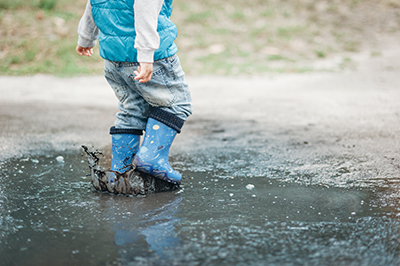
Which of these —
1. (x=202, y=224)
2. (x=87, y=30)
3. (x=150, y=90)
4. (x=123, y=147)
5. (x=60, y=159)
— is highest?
(x=87, y=30)

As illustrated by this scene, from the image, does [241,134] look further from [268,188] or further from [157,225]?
[157,225]

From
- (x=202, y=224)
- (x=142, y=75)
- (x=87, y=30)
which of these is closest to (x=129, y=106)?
(x=142, y=75)

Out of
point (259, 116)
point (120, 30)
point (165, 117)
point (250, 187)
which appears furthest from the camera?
point (259, 116)

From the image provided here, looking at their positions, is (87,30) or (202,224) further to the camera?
(87,30)

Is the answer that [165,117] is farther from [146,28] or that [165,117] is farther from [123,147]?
[146,28]

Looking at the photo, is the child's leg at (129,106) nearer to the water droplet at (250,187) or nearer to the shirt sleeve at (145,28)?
the shirt sleeve at (145,28)

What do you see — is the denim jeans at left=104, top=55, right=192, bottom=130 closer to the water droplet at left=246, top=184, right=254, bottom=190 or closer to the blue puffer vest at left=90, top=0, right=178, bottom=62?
the blue puffer vest at left=90, top=0, right=178, bottom=62

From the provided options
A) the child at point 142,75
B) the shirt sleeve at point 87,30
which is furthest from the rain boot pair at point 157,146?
the shirt sleeve at point 87,30

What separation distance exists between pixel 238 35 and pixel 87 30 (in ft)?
20.6

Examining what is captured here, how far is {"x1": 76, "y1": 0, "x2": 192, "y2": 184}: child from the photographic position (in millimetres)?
1817

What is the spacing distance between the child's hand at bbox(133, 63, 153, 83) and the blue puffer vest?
0.10m

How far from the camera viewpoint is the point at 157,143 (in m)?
2.00

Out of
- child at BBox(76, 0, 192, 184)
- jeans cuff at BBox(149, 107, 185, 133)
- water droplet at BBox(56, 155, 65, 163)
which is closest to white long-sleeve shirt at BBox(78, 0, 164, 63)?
child at BBox(76, 0, 192, 184)

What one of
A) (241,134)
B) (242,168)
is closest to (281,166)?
(242,168)
